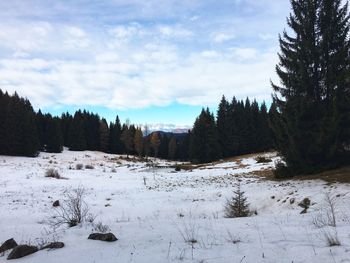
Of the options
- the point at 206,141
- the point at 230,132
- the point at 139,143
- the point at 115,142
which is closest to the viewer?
the point at 206,141

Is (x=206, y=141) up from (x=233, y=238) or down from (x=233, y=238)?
up

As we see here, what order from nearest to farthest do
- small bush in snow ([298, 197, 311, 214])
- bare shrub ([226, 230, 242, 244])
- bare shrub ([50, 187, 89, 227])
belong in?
bare shrub ([226, 230, 242, 244])
bare shrub ([50, 187, 89, 227])
small bush in snow ([298, 197, 311, 214])

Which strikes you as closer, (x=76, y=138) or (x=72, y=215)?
(x=72, y=215)

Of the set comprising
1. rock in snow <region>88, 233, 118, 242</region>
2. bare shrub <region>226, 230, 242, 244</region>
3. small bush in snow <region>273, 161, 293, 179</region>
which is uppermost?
small bush in snow <region>273, 161, 293, 179</region>

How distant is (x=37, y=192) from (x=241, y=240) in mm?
14769

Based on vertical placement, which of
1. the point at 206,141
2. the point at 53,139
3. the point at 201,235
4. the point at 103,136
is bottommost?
the point at 201,235

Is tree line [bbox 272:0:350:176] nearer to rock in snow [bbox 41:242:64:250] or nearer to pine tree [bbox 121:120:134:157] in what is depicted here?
rock in snow [bbox 41:242:64:250]

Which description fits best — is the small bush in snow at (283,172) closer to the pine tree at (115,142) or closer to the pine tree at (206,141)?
the pine tree at (206,141)

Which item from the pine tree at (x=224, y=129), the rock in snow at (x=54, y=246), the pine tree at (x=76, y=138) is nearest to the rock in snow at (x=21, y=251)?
the rock in snow at (x=54, y=246)

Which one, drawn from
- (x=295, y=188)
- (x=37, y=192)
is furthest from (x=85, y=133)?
(x=295, y=188)

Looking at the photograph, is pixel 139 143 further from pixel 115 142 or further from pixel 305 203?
pixel 305 203

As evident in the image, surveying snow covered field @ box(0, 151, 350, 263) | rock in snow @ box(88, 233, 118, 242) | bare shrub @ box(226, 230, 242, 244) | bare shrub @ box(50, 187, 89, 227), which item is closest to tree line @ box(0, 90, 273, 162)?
snow covered field @ box(0, 151, 350, 263)

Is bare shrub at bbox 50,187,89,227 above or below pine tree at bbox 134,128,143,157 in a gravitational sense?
below

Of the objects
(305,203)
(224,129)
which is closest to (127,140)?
(224,129)
